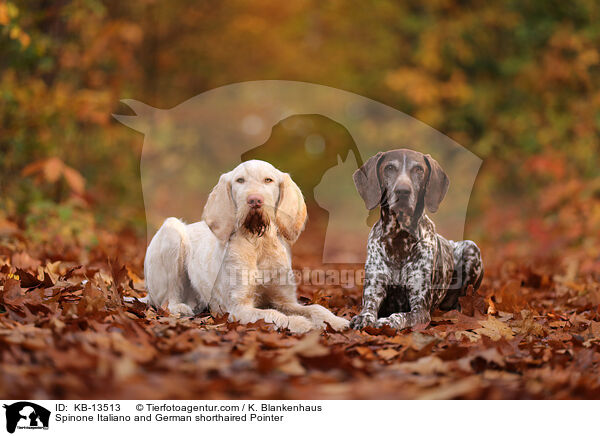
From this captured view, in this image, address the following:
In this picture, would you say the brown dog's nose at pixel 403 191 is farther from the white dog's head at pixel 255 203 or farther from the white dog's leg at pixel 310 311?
the white dog's leg at pixel 310 311

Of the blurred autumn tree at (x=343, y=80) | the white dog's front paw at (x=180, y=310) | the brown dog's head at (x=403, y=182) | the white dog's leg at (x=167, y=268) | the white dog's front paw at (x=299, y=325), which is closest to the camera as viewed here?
the white dog's front paw at (x=299, y=325)

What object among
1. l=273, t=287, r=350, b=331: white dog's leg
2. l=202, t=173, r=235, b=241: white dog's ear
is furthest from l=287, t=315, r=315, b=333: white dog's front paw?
l=202, t=173, r=235, b=241: white dog's ear

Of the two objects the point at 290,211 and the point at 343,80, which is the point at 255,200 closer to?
the point at 290,211

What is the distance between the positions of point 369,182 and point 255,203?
3.03 ft

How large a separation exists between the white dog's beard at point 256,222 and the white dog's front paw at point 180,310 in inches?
34.8

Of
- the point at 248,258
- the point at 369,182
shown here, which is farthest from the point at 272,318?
the point at 369,182

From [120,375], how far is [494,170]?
1251 cm

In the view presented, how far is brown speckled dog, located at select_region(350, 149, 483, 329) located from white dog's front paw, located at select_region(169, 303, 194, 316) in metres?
1.33

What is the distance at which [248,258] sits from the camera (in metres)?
4.68

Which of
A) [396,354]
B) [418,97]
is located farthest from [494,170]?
[396,354]

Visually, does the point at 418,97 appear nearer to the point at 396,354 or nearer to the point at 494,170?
the point at 494,170

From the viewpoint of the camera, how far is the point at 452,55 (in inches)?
590

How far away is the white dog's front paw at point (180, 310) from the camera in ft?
16.0
